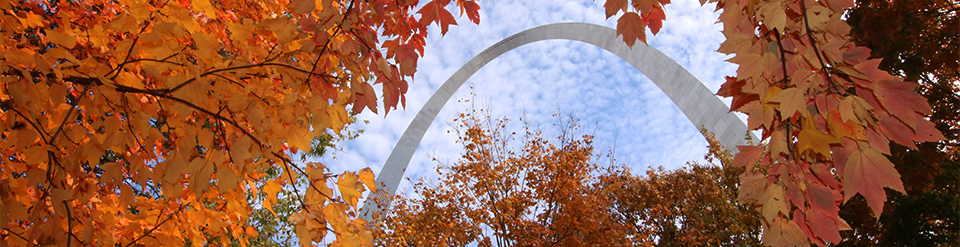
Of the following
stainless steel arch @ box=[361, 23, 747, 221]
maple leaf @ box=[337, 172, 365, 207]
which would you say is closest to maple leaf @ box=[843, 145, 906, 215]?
maple leaf @ box=[337, 172, 365, 207]

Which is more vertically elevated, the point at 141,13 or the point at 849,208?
the point at 849,208

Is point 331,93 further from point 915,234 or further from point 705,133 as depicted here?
point 705,133

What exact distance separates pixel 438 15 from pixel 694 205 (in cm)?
1332

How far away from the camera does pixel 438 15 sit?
1.75 meters

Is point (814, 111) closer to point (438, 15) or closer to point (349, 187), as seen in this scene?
point (438, 15)

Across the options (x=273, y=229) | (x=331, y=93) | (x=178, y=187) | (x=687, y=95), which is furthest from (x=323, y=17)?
(x=687, y=95)

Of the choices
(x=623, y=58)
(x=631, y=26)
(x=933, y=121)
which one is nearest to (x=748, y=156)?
(x=631, y=26)

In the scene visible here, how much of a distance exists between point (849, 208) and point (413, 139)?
11.3m

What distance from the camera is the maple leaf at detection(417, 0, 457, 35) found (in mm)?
1739

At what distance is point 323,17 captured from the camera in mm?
1515

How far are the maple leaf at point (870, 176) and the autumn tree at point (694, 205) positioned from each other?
949cm

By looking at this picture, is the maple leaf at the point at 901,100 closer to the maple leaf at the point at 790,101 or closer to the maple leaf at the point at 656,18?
the maple leaf at the point at 790,101

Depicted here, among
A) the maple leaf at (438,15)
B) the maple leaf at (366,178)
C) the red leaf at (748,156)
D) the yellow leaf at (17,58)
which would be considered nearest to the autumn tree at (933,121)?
the red leaf at (748,156)

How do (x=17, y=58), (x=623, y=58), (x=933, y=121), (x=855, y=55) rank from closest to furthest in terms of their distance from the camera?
(x=855, y=55) → (x=17, y=58) → (x=933, y=121) → (x=623, y=58)
